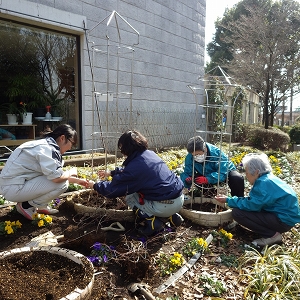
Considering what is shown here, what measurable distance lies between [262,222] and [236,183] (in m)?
0.92

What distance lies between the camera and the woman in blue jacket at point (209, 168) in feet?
12.9

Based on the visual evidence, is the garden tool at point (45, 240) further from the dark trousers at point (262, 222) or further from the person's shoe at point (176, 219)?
the dark trousers at point (262, 222)

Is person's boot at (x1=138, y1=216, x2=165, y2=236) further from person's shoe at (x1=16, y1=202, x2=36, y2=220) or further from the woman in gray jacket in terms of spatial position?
person's shoe at (x1=16, y1=202, x2=36, y2=220)

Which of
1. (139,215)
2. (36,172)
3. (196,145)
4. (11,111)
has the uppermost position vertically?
(11,111)

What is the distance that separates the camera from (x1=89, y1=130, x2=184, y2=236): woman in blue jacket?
305 centimetres

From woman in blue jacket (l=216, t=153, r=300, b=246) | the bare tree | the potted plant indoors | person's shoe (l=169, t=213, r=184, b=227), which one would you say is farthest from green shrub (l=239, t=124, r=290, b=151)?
person's shoe (l=169, t=213, r=184, b=227)

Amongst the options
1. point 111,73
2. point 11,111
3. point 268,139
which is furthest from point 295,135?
point 11,111

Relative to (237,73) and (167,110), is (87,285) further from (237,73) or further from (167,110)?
(237,73)

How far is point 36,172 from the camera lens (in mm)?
3350

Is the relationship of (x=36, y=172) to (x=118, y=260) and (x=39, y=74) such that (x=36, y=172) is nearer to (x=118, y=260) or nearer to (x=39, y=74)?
(x=118, y=260)

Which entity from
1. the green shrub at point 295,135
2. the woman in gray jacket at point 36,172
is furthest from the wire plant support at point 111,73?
the green shrub at point 295,135

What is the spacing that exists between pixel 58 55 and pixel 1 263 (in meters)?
6.07

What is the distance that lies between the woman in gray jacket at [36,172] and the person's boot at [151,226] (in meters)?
0.76

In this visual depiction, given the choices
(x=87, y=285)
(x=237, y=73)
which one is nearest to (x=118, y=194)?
(x=87, y=285)
